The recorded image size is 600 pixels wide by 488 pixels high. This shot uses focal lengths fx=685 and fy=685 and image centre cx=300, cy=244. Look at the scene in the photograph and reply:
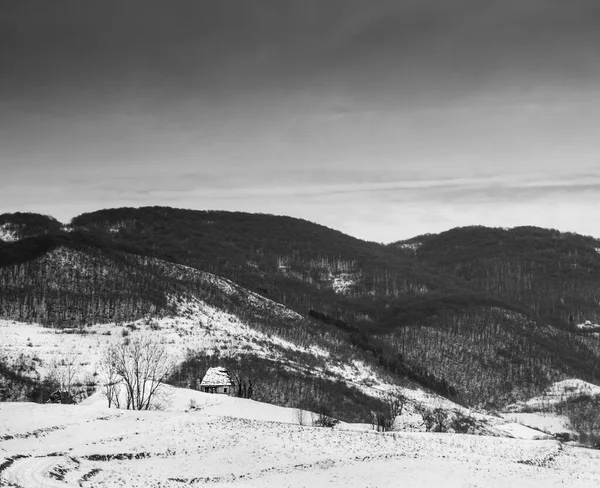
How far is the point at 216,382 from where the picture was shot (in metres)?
136

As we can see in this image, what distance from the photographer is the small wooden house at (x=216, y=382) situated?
135 meters

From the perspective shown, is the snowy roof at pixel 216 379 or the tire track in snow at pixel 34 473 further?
the snowy roof at pixel 216 379

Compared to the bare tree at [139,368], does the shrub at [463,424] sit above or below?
below

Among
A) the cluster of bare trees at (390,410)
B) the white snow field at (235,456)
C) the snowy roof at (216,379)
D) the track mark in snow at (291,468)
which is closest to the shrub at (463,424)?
the cluster of bare trees at (390,410)

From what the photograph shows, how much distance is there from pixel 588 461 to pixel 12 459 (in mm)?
57325

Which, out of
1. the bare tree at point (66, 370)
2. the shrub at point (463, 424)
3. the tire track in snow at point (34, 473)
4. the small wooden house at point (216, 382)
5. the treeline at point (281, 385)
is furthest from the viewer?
the treeline at point (281, 385)

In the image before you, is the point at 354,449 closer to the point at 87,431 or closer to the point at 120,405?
the point at 87,431

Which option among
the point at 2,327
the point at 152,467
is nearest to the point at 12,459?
the point at 152,467

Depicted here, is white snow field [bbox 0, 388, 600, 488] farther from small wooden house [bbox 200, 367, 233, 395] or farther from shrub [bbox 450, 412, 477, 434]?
shrub [bbox 450, 412, 477, 434]

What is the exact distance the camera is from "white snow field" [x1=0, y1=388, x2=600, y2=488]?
5403 cm

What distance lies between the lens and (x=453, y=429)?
14888 cm

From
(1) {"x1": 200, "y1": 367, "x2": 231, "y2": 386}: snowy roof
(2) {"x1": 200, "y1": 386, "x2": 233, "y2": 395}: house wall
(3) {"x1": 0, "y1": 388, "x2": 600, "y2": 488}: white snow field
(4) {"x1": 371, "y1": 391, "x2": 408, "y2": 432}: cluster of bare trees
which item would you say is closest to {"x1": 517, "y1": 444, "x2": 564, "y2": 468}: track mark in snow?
(3) {"x1": 0, "y1": 388, "x2": 600, "y2": 488}: white snow field

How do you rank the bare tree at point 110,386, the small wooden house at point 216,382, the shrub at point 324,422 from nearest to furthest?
the shrub at point 324,422 < the bare tree at point 110,386 < the small wooden house at point 216,382

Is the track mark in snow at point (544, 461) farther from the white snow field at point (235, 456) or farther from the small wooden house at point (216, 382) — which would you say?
the small wooden house at point (216, 382)
